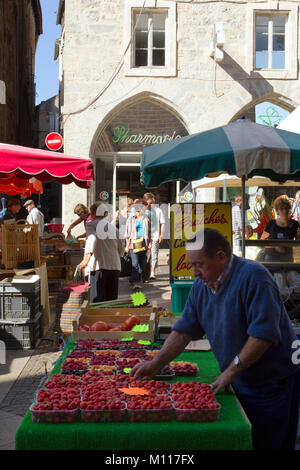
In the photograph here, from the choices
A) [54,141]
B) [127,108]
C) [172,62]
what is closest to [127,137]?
[127,108]

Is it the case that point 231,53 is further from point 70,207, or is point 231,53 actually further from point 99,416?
point 99,416

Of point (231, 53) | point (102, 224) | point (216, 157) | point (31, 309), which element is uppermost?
point (231, 53)

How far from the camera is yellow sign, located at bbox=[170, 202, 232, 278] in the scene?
629 centimetres

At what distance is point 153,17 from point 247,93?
3713 millimetres

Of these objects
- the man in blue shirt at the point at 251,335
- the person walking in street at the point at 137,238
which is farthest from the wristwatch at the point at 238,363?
the person walking in street at the point at 137,238

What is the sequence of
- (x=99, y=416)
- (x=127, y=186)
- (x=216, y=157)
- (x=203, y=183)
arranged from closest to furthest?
(x=99, y=416) → (x=216, y=157) → (x=203, y=183) → (x=127, y=186)

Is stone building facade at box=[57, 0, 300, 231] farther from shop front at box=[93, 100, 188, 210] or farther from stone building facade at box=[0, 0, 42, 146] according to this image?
stone building facade at box=[0, 0, 42, 146]

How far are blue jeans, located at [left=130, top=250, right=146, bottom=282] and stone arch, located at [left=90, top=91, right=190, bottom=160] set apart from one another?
18.9ft

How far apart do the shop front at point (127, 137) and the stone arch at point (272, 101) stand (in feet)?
6.05

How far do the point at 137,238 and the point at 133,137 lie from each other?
6.92m

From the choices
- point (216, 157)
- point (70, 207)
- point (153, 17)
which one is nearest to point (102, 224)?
point (216, 157)

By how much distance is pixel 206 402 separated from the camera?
2.87m

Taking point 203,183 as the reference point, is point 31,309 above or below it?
below

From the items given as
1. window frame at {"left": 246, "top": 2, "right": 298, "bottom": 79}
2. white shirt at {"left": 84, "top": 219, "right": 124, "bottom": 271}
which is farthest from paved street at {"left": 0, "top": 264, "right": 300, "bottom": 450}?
window frame at {"left": 246, "top": 2, "right": 298, "bottom": 79}
